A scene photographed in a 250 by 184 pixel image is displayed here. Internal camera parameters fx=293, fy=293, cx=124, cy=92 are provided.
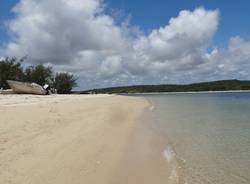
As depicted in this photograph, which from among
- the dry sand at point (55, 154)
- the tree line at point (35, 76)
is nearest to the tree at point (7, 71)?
the tree line at point (35, 76)

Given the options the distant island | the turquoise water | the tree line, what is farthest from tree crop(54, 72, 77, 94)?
the turquoise water

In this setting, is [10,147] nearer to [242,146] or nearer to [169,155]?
[169,155]

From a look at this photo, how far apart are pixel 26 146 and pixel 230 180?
4.92 metres

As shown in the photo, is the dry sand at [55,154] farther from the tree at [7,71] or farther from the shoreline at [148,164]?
the tree at [7,71]

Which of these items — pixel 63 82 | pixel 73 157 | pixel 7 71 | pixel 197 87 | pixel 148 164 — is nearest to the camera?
pixel 73 157

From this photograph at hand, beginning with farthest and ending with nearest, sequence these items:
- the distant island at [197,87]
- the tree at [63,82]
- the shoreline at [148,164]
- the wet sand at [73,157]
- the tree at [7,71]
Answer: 1. the distant island at [197,87]
2. the tree at [63,82]
3. the tree at [7,71]
4. the shoreline at [148,164]
5. the wet sand at [73,157]

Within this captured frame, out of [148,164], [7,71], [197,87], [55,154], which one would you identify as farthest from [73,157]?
[197,87]

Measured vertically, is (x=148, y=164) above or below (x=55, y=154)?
below

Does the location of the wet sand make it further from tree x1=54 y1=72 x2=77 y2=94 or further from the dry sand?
tree x1=54 y1=72 x2=77 y2=94

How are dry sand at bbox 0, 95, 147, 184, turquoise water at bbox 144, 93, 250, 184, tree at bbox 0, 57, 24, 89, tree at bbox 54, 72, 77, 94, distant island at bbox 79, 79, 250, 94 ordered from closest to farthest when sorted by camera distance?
1. dry sand at bbox 0, 95, 147, 184
2. turquoise water at bbox 144, 93, 250, 184
3. tree at bbox 0, 57, 24, 89
4. tree at bbox 54, 72, 77, 94
5. distant island at bbox 79, 79, 250, 94

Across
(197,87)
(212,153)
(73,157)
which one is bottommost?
(212,153)

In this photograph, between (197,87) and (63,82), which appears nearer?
(63,82)

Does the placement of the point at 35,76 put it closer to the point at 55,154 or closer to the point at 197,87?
the point at 55,154

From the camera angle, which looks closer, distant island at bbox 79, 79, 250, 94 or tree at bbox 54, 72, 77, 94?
tree at bbox 54, 72, 77, 94
